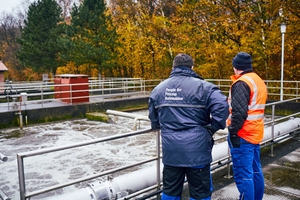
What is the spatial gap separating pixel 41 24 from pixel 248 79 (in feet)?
91.8

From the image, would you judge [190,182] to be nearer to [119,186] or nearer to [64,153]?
[119,186]

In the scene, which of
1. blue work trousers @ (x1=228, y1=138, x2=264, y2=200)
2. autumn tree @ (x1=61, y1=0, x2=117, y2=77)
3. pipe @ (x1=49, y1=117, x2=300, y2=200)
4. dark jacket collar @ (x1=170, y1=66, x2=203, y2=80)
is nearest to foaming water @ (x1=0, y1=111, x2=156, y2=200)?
pipe @ (x1=49, y1=117, x2=300, y2=200)

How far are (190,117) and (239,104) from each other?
0.75 meters

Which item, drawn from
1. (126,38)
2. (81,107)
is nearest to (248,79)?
(81,107)

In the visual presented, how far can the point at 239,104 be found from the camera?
3.02 metres

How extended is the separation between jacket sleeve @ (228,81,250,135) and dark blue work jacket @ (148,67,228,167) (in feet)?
1.79

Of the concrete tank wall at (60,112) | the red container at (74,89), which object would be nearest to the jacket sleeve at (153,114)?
the concrete tank wall at (60,112)

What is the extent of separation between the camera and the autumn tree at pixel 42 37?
27766mm

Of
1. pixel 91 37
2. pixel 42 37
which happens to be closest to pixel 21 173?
pixel 91 37

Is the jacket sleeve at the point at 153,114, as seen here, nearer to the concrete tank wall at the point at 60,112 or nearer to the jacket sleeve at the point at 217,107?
the jacket sleeve at the point at 217,107

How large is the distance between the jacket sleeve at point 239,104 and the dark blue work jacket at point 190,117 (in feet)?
1.79

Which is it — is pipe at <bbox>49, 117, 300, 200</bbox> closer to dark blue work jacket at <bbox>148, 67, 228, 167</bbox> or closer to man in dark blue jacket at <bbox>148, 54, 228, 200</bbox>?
man in dark blue jacket at <bbox>148, 54, 228, 200</bbox>

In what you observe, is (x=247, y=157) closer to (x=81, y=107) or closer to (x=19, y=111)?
(x=19, y=111)

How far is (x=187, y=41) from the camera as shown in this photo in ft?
63.2
